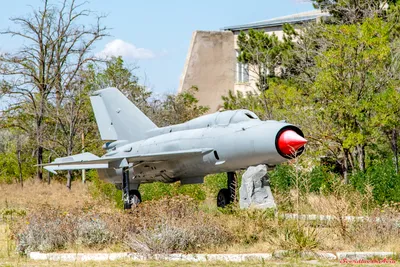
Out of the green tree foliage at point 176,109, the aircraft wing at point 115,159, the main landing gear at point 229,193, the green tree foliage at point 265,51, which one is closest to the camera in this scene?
the aircraft wing at point 115,159

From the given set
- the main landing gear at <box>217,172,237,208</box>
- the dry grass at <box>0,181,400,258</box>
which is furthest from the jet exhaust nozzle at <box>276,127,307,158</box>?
the main landing gear at <box>217,172,237,208</box>

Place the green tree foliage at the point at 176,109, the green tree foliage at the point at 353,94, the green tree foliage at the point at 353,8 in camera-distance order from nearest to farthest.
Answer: the green tree foliage at the point at 353,94, the green tree foliage at the point at 353,8, the green tree foliage at the point at 176,109

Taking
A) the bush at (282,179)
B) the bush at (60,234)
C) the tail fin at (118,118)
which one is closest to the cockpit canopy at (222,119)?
the tail fin at (118,118)

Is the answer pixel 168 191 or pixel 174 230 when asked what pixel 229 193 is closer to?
pixel 168 191

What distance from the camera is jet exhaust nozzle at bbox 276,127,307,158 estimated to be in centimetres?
1599

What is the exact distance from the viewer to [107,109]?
22.4m

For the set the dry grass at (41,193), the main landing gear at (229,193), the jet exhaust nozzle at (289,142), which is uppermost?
the jet exhaust nozzle at (289,142)

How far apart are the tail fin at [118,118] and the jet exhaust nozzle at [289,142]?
622cm

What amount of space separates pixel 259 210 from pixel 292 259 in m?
2.68

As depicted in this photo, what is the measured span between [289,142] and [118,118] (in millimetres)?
7439

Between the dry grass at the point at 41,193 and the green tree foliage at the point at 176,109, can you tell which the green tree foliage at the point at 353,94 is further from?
the green tree foliage at the point at 176,109

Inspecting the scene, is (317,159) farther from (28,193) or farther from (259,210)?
(28,193)

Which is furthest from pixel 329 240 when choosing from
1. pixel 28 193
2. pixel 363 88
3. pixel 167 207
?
pixel 28 193

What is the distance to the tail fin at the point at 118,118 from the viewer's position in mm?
21656
